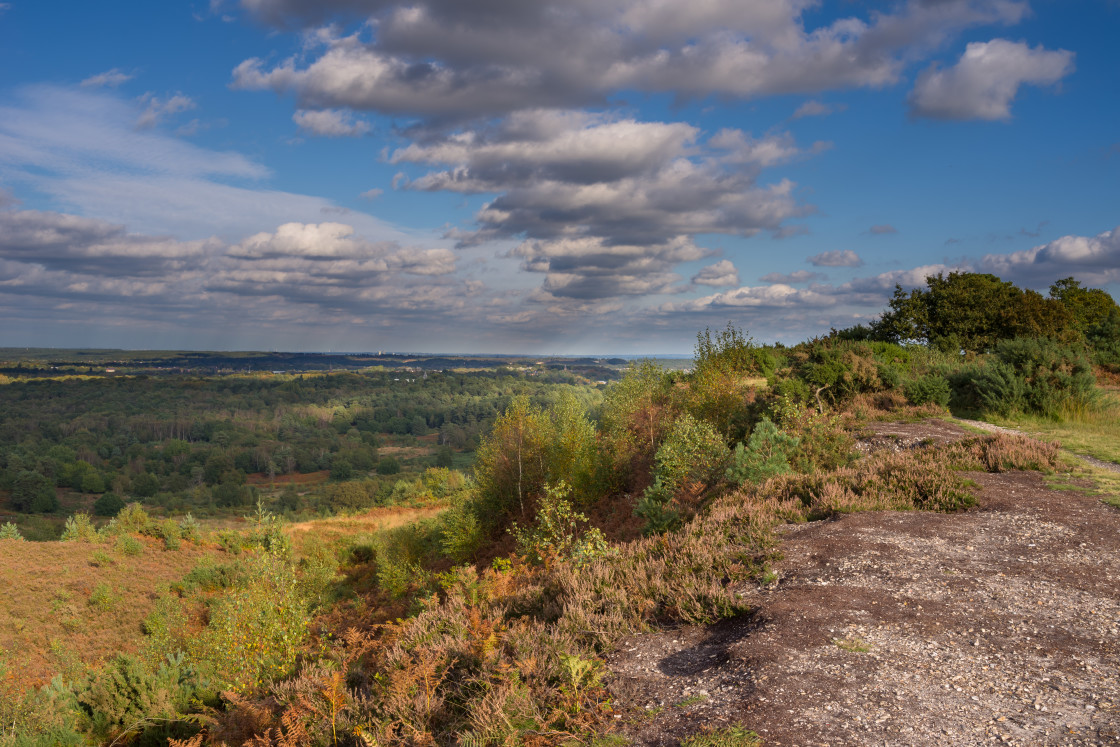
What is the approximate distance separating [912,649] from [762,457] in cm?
Answer: 635

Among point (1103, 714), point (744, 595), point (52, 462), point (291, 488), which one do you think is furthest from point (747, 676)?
point (52, 462)

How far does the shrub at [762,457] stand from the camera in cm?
1073

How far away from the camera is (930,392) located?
57.8 feet

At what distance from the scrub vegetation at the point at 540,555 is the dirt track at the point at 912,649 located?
35 cm

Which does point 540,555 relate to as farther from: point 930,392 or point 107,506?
point 107,506

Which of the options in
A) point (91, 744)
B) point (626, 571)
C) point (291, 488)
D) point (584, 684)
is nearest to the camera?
point (584, 684)

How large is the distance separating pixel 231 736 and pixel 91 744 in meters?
4.38

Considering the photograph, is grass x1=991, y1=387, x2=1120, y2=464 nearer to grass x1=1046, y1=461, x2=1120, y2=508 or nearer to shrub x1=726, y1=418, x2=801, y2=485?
grass x1=1046, y1=461, x2=1120, y2=508

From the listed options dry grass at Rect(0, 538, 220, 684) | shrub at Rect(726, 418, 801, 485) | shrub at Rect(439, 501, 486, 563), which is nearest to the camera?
shrub at Rect(726, 418, 801, 485)

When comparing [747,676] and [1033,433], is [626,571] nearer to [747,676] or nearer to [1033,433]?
[747,676]

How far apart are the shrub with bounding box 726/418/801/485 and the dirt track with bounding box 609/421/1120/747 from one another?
2891mm

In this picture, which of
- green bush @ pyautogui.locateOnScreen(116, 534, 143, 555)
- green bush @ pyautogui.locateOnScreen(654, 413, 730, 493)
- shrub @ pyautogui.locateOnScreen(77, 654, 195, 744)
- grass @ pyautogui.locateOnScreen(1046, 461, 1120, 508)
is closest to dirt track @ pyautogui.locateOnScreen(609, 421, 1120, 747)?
grass @ pyautogui.locateOnScreen(1046, 461, 1120, 508)

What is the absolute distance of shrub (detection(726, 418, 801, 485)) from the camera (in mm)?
10734

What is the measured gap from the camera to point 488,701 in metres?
4.33
